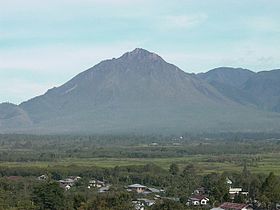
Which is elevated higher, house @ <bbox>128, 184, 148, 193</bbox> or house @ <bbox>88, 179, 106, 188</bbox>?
house @ <bbox>88, 179, 106, 188</bbox>

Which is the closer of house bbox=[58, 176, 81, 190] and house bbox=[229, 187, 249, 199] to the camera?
→ house bbox=[229, 187, 249, 199]

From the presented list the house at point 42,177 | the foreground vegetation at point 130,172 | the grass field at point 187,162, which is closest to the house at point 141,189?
the foreground vegetation at point 130,172

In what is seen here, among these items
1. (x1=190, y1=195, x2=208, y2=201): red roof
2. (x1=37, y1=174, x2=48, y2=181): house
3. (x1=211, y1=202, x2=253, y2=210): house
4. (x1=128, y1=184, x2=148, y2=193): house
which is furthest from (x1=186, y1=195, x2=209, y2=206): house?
(x1=37, y1=174, x2=48, y2=181): house

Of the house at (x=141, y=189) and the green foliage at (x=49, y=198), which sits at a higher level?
the green foliage at (x=49, y=198)

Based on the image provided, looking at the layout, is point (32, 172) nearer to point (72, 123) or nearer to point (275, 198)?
point (275, 198)

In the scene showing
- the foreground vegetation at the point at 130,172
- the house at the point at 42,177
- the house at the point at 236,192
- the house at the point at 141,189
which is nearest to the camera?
the foreground vegetation at the point at 130,172

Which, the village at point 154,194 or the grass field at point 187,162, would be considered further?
the grass field at point 187,162

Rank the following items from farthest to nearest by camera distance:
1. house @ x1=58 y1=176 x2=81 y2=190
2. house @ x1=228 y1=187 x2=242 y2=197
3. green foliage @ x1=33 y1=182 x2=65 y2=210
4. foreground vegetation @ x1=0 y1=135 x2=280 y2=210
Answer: house @ x1=58 y1=176 x2=81 y2=190 < house @ x1=228 y1=187 x2=242 y2=197 < foreground vegetation @ x1=0 y1=135 x2=280 y2=210 < green foliage @ x1=33 y1=182 x2=65 y2=210

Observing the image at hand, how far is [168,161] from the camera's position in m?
78.4

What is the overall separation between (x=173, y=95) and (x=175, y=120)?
22.6 metres

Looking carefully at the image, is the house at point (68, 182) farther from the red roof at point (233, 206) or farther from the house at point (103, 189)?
the red roof at point (233, 206)

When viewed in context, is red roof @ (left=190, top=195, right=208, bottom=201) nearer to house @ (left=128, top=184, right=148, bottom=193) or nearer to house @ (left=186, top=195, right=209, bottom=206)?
house @ (left=186, top=195, right=209, bottom=206)

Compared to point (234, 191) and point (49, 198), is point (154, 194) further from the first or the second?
point (49, 198)

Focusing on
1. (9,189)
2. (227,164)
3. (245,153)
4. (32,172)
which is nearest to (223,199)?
(9,189)
